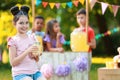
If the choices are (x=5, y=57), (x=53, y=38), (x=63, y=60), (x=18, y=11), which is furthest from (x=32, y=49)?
(x=5, y=57)

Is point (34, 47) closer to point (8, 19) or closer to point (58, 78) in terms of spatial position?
point (58, 78)

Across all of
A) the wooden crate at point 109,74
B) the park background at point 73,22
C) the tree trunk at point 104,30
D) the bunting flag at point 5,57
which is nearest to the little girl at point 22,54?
the wooden crate at point 109,74

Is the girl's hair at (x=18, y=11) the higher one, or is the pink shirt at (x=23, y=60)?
the girl's hair at (x=18, y=11)

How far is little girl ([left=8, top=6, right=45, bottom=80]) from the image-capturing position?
6824 mm

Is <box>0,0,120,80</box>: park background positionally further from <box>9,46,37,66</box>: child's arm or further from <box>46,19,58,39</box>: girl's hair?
<box>9,46,37,66</box>: child's arm

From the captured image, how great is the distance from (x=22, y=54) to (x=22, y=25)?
384 millimetres

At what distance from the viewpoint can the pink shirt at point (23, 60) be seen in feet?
22.5

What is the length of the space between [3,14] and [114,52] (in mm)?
Answer: 4597

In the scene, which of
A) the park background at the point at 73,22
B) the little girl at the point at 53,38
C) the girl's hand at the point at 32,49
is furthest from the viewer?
the park background at the point at 73,22

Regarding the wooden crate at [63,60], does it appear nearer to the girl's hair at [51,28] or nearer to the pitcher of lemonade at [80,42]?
the pitcher of lemonade at [80,42]

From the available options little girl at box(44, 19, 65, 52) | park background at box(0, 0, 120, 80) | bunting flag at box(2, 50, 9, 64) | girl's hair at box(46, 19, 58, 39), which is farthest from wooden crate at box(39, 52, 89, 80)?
bunting flag at box(2, 50, 9, 64)

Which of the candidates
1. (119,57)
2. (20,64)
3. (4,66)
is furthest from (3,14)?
(20,64)

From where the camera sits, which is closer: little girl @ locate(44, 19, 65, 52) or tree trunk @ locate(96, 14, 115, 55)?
little girl @ locate(44, 19, 65, 52)

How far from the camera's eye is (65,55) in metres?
9.05
